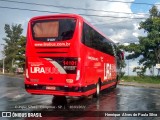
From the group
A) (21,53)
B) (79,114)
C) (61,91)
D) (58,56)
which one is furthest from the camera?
(21,53)

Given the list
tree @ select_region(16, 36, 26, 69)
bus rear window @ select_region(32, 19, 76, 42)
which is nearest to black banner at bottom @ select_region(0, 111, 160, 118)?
bus rear window @ select_region(32, 19, 76, 42)

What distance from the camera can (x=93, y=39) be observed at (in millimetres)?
15078

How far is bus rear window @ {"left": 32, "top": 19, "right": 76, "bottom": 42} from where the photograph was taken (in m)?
12.7

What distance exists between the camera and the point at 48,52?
1290cm

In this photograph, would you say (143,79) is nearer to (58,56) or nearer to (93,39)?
(93,39)

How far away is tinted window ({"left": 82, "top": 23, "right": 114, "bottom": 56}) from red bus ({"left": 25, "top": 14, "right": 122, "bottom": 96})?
0.15 feet

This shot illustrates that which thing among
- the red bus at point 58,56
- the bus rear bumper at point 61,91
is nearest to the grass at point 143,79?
the red bus at point 58,56

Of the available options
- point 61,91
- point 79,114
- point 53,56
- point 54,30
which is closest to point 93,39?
point 54,30

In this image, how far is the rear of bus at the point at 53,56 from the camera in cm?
1252

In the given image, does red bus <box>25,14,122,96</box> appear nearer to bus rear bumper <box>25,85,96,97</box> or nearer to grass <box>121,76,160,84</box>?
bus rear bumper <box>25,85,96,97</box>

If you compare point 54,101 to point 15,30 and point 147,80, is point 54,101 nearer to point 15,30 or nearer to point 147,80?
point 147,80

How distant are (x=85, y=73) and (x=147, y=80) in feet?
111

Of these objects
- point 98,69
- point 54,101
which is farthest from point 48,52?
point 98,69

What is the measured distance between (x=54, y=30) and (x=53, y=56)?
3.57 ft
